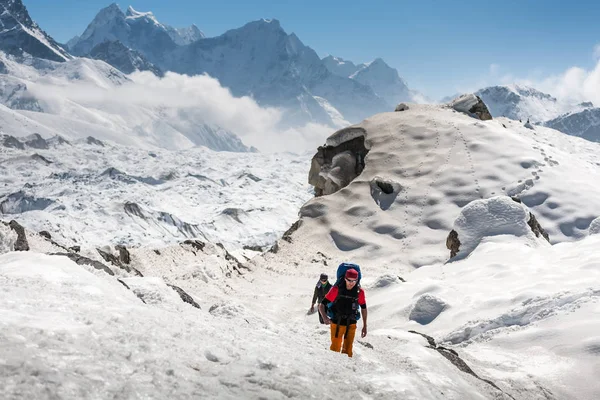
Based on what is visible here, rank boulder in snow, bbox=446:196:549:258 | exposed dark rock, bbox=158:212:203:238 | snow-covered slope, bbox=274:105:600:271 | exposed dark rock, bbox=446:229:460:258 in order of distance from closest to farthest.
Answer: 1. boulder in snow, bbox=446:196:549:258
2. exposed dark rock, bbox=446:229:460:258
3. snow-covered slope, bbox=274:105:600:271
4. exposed dark rock, bbox=158:212:203:238

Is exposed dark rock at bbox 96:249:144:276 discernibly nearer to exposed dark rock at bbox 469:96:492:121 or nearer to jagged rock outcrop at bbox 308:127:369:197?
jagged rock outcrop at bbox 308:127:369:197

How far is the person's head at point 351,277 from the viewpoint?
9109 millimetres

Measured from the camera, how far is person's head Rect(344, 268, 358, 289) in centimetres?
911

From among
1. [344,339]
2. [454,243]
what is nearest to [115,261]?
[344,339]

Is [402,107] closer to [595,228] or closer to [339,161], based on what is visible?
[339,161]

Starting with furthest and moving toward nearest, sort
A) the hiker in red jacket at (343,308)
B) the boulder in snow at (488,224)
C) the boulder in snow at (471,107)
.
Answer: the boulder in snow at (471,107), the boulder in snow at (488,224), the hiker in red jacket at (343,308)

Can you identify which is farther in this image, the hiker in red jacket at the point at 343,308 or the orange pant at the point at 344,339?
the hiker in red jacket at the point at 343,308

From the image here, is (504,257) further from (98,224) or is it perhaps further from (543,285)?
(98,224)

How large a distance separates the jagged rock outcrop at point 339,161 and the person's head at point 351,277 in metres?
29.2

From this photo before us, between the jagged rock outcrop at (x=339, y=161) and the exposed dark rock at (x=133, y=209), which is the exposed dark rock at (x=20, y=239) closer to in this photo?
the jagged rock outcrop at (x=339, y=161)

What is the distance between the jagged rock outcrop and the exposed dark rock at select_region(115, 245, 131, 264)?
19190 millimetres

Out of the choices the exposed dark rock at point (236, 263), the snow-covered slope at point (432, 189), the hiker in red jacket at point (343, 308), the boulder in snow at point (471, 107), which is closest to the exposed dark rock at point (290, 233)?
the snow-covered slope at point (432, 189)

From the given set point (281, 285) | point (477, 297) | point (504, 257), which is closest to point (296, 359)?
point (477, 297)

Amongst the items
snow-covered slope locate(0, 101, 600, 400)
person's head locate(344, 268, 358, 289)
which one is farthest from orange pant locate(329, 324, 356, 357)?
person's head locate(344, 268, 358, 289)
